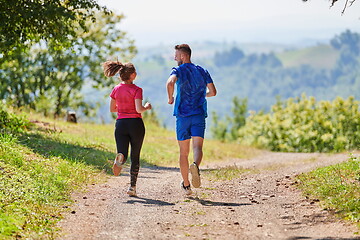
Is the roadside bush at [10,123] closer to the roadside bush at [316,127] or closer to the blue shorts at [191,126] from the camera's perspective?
the blue shorts at [191,126]

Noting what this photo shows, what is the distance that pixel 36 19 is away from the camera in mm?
16016

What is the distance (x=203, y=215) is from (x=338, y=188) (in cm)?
250

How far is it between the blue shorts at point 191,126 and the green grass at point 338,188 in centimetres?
212

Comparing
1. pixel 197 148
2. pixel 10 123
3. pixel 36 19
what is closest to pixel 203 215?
pixel 197 148

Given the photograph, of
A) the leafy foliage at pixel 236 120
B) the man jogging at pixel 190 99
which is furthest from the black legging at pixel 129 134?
the leafy foliage at pixel 236 120

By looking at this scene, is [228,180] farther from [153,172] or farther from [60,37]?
[60,37]

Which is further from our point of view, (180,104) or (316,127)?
(316,127)

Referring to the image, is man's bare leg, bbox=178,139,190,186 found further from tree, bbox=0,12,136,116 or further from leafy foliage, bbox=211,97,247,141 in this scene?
leafy foliage, bbox=211,97,247,141

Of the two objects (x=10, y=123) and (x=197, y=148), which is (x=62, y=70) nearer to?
(x=10, y=123)

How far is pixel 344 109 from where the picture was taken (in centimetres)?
3572

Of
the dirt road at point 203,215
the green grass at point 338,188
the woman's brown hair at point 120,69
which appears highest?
the woman's brown hair at point 120,69

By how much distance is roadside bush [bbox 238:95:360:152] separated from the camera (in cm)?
3451

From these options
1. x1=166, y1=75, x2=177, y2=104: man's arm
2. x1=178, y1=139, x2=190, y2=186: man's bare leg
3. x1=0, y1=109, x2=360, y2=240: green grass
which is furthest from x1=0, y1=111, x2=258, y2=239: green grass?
x1=166, y1=75, x2=177, y2=104: man's arm

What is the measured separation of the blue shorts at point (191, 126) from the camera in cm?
876
